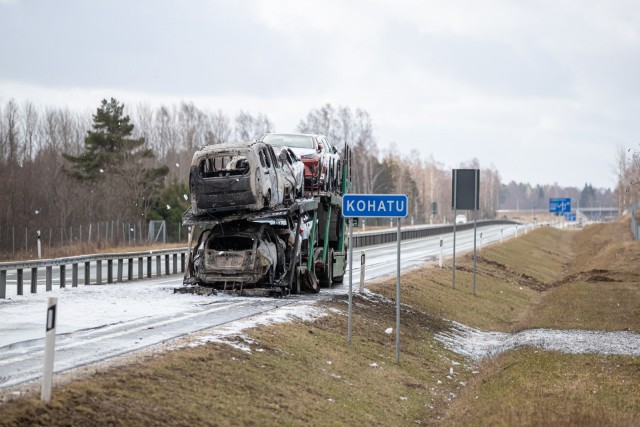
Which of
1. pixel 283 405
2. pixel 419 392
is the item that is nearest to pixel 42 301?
pixel 419 392

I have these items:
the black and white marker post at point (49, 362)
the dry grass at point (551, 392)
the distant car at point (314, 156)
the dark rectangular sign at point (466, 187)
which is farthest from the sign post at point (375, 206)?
the dark rectangular sign at point (466, 187)

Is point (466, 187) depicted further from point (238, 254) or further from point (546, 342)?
point (238, 254)

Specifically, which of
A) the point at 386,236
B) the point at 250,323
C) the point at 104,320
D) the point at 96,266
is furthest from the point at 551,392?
the point at 386,236

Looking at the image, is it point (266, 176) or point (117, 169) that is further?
point (117, 169)

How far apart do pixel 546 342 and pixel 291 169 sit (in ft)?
22.9

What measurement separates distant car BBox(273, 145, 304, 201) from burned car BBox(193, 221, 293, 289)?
1303 millimetres

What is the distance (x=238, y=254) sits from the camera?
21.0 m

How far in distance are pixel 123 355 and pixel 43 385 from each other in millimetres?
2891

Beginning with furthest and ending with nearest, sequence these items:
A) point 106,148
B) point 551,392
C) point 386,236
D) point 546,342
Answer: point 106,148 < point 386,236 < point 546,342 < point 551,392

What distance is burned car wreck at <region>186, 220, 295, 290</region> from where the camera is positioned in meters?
21.0

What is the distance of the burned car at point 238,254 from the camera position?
69.0 ft

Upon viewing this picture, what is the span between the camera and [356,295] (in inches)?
941

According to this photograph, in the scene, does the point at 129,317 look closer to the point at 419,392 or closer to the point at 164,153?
the point at 419,392

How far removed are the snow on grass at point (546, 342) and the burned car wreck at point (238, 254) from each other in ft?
13.6
